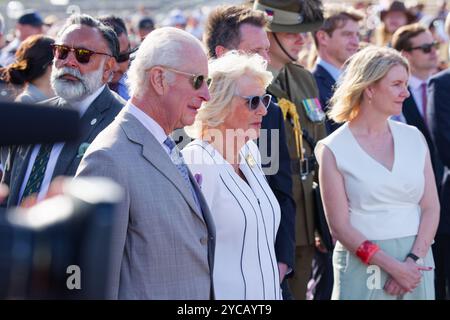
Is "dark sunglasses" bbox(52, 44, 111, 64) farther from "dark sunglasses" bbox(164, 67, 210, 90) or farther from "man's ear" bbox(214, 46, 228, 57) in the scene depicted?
"dark sunglasses" bbox(164, 67, 210, 90)

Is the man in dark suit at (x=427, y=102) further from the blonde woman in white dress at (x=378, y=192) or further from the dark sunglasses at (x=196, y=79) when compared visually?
the dark sunglasses at (x=196, y=79)

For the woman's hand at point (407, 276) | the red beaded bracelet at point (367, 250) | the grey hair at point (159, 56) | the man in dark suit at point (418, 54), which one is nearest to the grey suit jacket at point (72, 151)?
the grey hair at point (159, 56)

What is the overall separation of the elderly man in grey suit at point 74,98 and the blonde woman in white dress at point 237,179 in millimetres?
507

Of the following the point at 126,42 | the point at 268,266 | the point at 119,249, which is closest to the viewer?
the point at 119,249

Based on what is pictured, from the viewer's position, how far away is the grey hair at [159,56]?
11.7 feet

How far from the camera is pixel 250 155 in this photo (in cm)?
431

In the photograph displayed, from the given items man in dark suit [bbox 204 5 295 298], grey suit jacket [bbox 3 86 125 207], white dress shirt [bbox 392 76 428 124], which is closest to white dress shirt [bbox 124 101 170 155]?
grey suit jacket [bbox 3 86 125 207]

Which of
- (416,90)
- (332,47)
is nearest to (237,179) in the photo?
(332,47)

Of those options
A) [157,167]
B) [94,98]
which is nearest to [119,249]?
[157,167]

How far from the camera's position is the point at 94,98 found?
4.47 metres

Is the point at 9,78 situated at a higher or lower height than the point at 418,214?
higher
